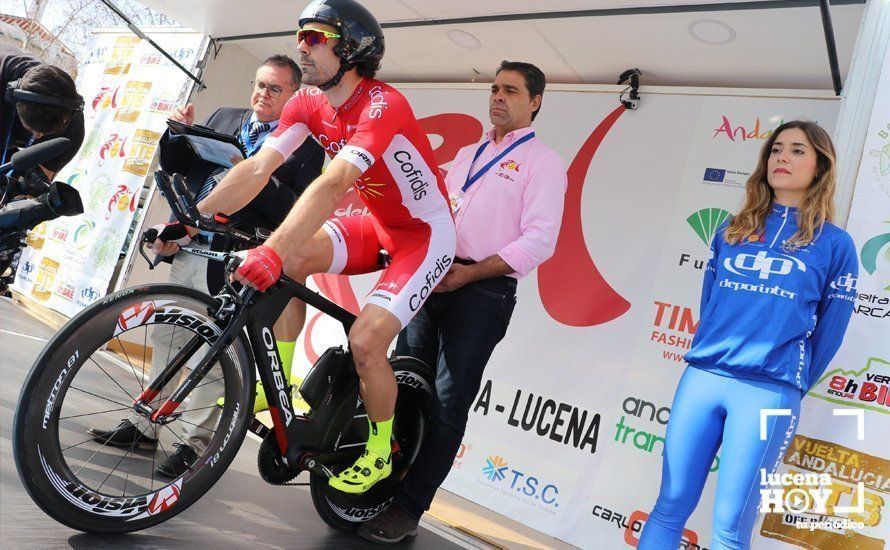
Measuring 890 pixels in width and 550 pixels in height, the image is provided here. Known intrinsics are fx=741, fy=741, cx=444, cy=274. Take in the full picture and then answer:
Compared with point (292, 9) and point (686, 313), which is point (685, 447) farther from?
point (292, 9)

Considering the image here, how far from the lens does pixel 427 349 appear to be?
2.98 m

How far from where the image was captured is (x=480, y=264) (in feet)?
9.14

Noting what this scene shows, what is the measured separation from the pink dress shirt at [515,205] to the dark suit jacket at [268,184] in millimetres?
743

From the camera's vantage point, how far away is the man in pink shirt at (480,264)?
8.95 feet

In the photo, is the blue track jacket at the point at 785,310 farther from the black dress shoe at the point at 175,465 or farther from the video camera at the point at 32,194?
the video camera at the point at 32,194

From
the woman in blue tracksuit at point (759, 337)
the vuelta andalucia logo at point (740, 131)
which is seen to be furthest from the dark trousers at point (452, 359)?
the vuelta andalucia logo at point (740, 131)

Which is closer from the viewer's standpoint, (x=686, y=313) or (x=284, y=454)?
(x=284, y=454)

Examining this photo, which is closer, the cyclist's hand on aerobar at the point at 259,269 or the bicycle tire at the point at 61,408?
the bicycle tire at the point at 61,408

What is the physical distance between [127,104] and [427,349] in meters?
5.38

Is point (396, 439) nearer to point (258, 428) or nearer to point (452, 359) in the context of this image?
point (452, 359)

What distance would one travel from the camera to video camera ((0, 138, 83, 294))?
231 centimetres

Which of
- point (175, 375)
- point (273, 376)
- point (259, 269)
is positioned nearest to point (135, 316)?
point (175, 375)

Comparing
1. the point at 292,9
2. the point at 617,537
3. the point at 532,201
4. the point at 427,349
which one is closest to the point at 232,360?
the point at 427,349

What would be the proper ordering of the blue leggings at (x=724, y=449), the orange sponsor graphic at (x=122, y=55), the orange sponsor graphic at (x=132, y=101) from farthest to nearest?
the orange sponsor graphic at (x=122, y=55) → the orange sponsor graphic at (x=132, y=101) → the blue leggings at (x=724, y=449)
